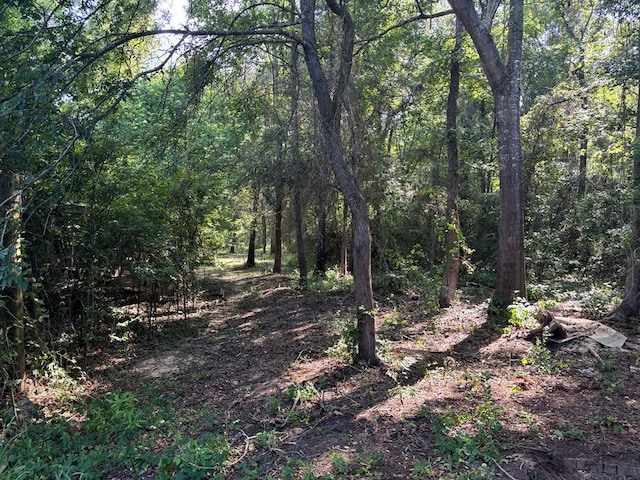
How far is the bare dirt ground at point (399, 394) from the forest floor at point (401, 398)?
0.7 inches

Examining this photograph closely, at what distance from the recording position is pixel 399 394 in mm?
4672

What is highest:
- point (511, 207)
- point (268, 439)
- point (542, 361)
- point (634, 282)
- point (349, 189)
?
point (349, 189)

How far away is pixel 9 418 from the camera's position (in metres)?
4.12

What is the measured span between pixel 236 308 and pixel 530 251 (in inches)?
362

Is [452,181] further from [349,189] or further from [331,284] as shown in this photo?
[331,284]

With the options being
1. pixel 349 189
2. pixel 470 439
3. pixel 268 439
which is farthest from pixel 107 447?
pixel 349 189

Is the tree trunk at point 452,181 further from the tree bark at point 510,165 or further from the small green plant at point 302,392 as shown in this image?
the small green plant at point 302,392

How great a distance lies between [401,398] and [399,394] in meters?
0.15

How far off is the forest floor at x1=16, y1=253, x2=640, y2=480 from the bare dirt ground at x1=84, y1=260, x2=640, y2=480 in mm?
Answer: 17

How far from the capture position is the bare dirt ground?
3346 mm

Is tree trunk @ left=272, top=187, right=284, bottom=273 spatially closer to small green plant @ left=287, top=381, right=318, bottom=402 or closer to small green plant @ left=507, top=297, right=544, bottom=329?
small green plant @ left=287, top=381, right=318, bottom=402

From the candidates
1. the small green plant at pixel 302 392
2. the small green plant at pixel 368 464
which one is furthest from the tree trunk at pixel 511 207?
the small green plant at pixel 368 464

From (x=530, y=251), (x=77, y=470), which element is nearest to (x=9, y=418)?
(x=77, y=470)

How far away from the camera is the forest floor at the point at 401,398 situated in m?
3.30
